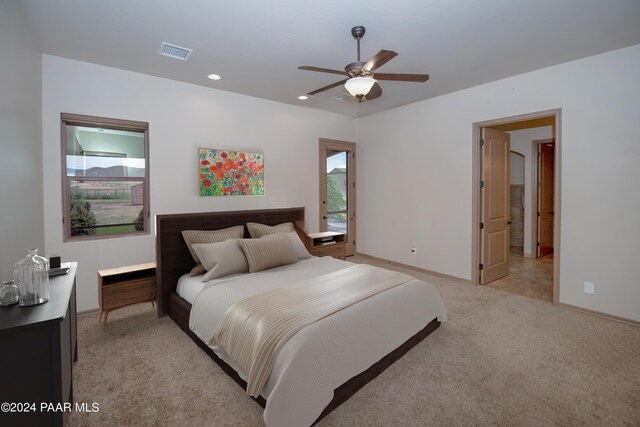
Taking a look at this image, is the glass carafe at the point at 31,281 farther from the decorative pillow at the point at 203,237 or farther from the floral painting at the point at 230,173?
the floral painting at the point at 230,173

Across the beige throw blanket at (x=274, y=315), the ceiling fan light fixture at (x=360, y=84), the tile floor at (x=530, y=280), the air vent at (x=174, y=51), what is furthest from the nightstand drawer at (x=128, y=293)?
the tile floor at (x=530, y=280)

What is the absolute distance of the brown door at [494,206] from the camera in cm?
438

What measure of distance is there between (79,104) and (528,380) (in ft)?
16.2

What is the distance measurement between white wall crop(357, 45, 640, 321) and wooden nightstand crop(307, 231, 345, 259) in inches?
48.4

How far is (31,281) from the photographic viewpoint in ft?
5.08

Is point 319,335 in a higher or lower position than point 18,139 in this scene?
lower

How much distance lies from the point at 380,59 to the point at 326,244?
118 inches

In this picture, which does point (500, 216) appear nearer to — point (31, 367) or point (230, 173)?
point (230, 173)

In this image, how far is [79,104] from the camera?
3.28 metres

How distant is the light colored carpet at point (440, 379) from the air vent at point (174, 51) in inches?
111

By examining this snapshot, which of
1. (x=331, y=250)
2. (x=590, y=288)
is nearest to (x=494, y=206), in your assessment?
(x=590, y=288)

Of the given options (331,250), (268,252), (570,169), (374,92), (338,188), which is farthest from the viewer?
(338,188)

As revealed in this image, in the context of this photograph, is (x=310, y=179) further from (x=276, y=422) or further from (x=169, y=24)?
(x=276, y=422)

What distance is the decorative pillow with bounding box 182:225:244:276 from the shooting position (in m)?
3.31
